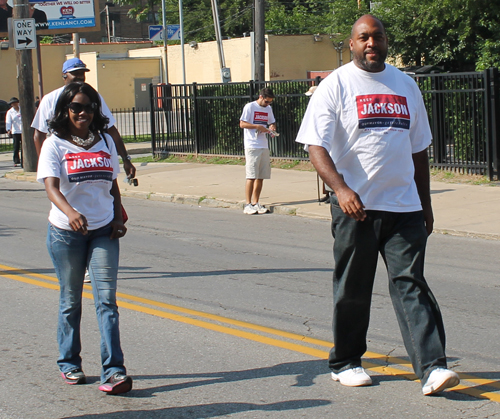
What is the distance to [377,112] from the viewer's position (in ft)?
13.6

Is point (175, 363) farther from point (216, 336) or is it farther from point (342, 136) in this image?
point (342, 136)

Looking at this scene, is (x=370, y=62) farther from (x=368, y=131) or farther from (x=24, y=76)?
(x=24, y=76)

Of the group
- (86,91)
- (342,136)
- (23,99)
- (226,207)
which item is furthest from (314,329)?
(23,99)

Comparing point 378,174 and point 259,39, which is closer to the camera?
point 378,174

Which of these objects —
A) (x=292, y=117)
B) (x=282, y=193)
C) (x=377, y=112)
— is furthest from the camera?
(x=292, y=117)

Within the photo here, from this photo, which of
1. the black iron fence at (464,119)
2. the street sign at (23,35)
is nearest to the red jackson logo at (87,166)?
the black iron fence at (464,119)

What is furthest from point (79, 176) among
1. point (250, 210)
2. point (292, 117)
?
point (292, 117)

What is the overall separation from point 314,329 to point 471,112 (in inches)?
373

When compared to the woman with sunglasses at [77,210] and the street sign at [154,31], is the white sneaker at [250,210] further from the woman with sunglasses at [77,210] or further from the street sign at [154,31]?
the street sign at [154,31]

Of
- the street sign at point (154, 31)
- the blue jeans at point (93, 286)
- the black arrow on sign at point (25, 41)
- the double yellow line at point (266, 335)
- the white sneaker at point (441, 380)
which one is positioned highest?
the street sign at point (154, 31)

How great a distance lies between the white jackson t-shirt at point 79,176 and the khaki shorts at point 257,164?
Result: 749 cm

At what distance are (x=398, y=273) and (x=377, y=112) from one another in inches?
35.4

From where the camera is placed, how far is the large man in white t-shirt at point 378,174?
4168 mm

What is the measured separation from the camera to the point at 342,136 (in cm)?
423
